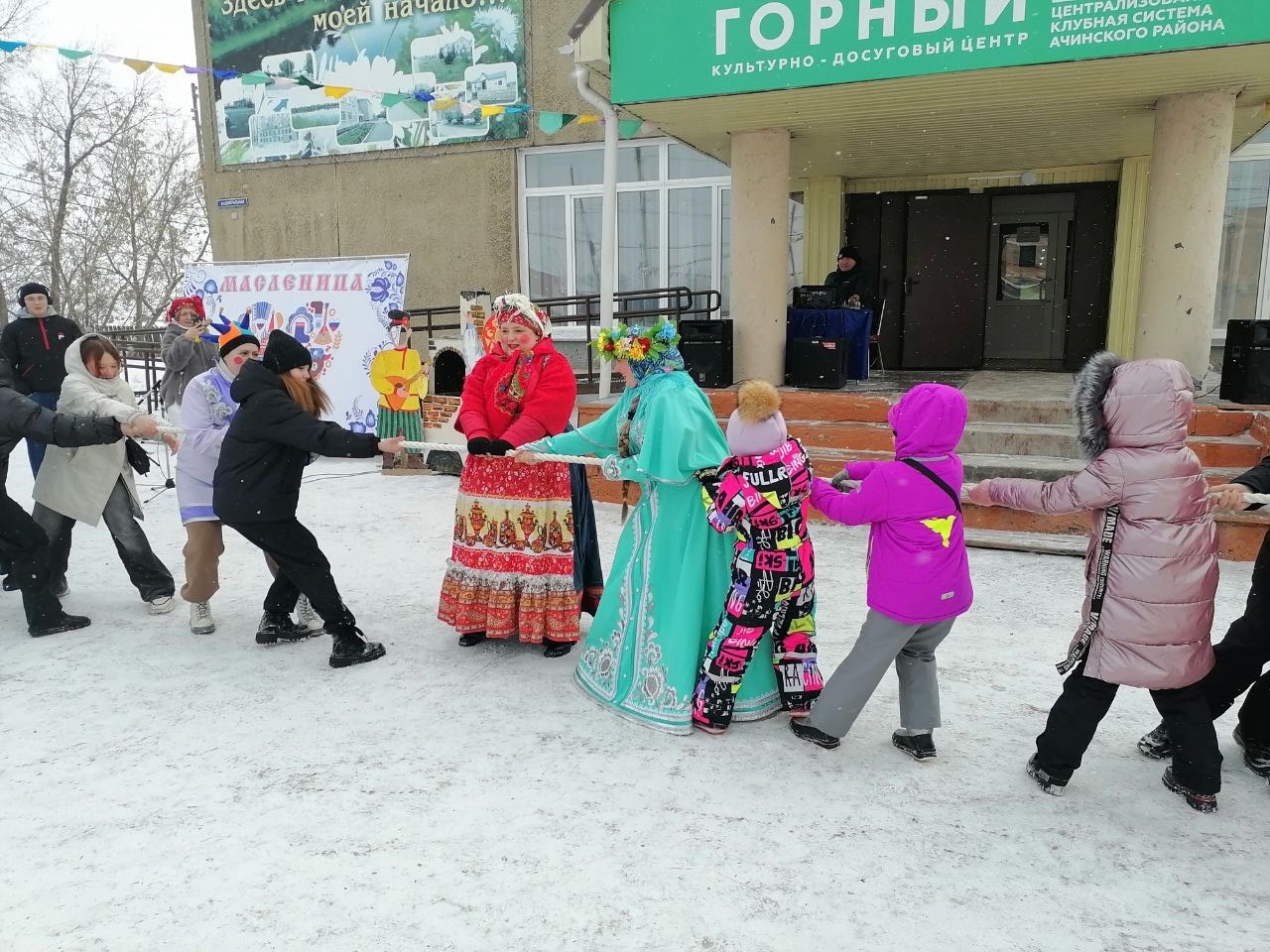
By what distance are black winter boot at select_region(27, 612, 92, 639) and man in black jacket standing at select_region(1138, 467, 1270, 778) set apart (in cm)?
506

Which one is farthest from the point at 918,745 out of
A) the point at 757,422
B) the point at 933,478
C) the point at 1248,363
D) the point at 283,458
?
the point at 1248,363

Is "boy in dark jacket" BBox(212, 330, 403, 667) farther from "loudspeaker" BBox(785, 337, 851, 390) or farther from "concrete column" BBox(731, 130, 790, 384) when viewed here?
"loudspeaker" BBox(785, 337, 851, 390)

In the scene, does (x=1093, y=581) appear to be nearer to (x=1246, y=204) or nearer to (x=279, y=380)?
(x=279, y=380)

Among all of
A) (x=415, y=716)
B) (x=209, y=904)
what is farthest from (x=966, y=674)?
(x=209, y=904)

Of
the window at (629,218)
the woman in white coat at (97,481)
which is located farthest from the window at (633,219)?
the woman in white coat at (97,481)

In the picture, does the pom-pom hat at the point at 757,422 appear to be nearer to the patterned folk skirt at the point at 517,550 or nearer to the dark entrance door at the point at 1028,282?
the patterned folk skirt at the point at 517,550

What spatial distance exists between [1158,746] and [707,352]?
5717 mm

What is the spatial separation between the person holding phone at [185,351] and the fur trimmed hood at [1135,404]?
→ 703cm

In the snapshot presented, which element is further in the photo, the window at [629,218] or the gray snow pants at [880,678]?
the window at [629,218]

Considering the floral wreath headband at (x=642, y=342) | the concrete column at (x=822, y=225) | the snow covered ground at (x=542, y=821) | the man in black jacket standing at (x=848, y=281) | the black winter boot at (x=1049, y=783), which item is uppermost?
the concrete column at (x=822, y=225)

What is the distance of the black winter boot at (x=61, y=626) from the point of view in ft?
15.3

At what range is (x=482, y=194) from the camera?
12.5 meters

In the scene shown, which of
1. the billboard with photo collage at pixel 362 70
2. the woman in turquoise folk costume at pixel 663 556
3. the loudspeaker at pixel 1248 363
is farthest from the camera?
the billboard with photo collage at pixel 362 70

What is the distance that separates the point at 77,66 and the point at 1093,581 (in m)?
28.4
